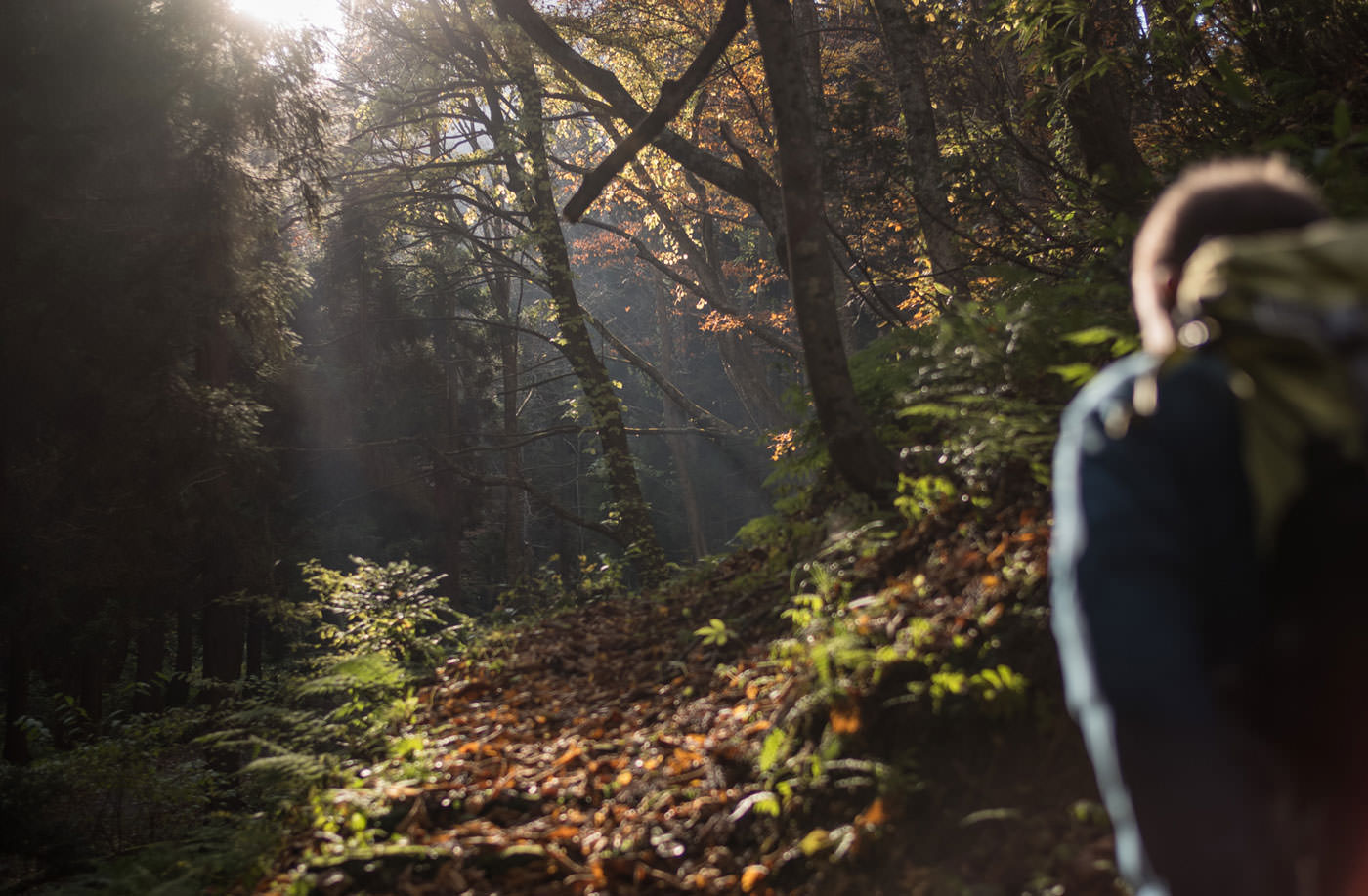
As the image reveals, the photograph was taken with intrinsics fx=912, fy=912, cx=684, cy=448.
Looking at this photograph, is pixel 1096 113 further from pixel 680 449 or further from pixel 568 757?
pixel 680 449

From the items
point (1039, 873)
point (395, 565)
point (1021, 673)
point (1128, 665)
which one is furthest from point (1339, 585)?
point (395, 565)

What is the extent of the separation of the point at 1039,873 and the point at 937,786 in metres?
0.56

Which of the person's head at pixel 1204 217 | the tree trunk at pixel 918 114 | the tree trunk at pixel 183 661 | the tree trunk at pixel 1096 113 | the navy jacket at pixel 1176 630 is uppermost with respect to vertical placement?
the tree trunk at pixel 918 114

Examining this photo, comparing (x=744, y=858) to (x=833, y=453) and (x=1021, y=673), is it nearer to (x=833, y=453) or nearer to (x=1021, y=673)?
(x=1021, y=673)

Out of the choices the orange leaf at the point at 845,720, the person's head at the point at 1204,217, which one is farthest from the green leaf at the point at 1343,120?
the orange leaf at the point at 845,720

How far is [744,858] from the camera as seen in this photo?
138 inches

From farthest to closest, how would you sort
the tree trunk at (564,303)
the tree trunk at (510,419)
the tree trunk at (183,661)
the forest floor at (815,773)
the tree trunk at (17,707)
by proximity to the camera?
the tree trunk at (510,419) → the tree trunk at (183,661) → the tree trunk at (564,303) → the tree trunk at (17,707) → the forest floor at (815,773)

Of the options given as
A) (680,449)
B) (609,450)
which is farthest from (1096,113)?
(680,449)

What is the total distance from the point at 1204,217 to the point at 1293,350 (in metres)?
0.36

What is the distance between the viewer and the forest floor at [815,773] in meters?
3.21

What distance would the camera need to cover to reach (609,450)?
15039mm

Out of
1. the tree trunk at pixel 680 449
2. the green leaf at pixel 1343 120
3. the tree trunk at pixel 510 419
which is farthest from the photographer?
the tree trunk at pixel 680 449

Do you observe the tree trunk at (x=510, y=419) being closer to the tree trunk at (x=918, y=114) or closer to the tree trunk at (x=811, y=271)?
the tree trunk at (x=918, y=114)

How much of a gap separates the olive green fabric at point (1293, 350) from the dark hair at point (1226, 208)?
0.53 ft
